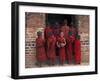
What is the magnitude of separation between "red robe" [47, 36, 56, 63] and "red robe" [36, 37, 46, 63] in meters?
0.03

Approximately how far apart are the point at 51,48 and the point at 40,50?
73 millimetres

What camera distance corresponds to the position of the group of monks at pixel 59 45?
181cm

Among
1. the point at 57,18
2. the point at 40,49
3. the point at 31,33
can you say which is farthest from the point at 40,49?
the point at 57,18

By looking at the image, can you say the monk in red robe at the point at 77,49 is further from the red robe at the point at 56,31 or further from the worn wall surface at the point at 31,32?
the worn wall surface at the point at 31,32

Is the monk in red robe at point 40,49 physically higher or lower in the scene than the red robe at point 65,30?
lower

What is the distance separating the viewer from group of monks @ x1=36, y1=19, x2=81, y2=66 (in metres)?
1.81

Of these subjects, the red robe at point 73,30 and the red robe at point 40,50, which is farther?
the red robe at point 73,30

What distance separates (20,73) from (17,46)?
0.49 ft

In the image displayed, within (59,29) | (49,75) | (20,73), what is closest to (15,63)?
(20,73)

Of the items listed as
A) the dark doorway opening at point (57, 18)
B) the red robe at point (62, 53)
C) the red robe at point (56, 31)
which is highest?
the dark doorway opening at point (57, 18)

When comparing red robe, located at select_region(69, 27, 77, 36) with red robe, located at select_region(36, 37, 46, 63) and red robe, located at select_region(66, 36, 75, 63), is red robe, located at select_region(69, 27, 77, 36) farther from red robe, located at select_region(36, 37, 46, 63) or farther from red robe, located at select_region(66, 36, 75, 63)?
red robe, located at select_region(36, 37, 46, 63)

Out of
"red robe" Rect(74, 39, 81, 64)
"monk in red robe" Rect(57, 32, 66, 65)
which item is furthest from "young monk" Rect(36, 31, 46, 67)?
"red robe" Rect(74, 39, 81, 64)

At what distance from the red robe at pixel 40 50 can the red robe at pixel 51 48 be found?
32 millimetres

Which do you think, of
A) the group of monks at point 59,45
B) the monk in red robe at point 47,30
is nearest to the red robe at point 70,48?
the group of monks at point 59,45
